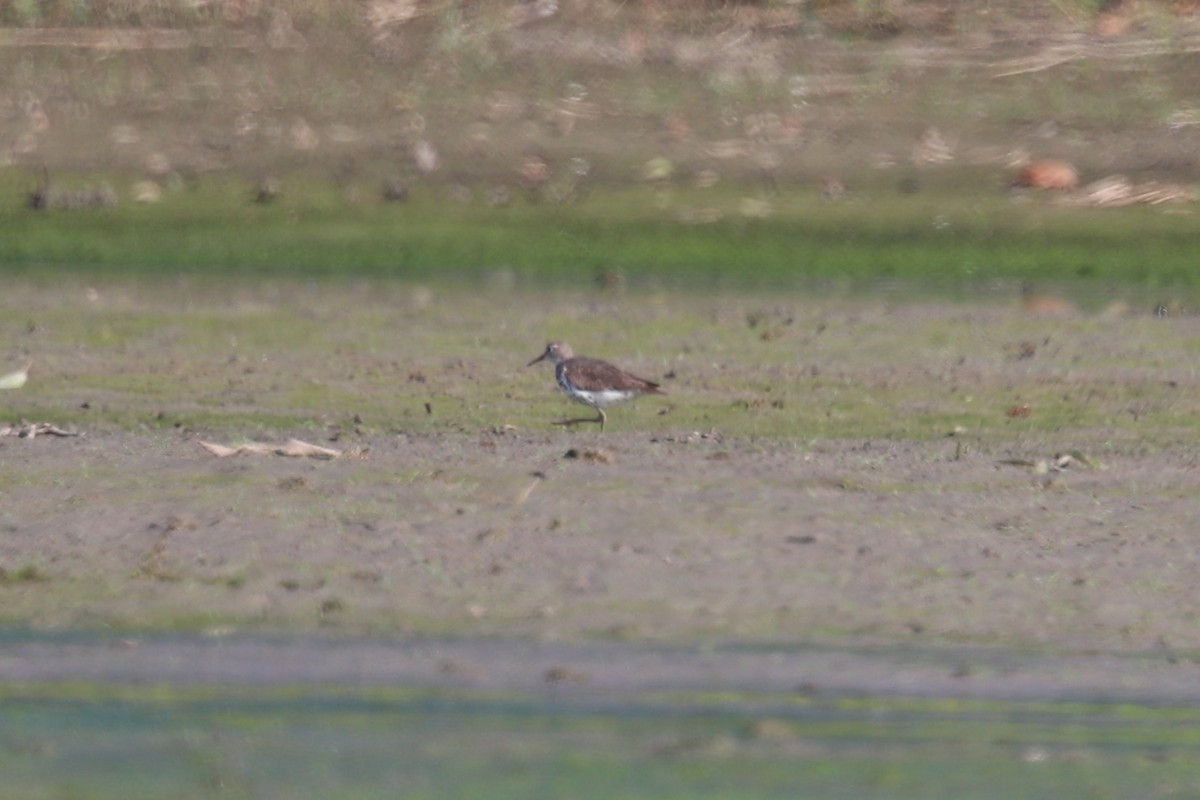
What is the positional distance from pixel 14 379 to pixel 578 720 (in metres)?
4.58

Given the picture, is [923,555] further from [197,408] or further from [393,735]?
[197,408]

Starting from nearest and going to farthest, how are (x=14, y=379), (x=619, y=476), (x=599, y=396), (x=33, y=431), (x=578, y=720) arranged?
(x=578, y=720)
(x=619, y=476)
(x=33, y=431)
(x=599, y=396)
(x=14, y=379)

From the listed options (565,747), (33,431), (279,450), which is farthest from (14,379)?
(565,747)

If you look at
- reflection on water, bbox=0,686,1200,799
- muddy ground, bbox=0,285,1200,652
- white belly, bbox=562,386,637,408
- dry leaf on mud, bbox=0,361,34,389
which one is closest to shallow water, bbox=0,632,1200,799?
reflection on water, bbox=0,686,1200,799

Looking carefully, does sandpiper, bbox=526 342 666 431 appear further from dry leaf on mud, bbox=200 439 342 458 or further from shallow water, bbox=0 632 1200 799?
shallow water, bbox=0 632 1200 799

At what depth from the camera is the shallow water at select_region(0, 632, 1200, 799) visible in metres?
5.40

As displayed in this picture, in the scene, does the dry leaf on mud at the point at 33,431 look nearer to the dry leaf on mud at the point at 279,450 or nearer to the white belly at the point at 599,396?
the dry leaf on mud at the point at 279,450

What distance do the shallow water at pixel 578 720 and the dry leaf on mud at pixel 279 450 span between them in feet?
6.37

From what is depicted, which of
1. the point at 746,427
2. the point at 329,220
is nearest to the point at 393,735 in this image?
the point at 746,427

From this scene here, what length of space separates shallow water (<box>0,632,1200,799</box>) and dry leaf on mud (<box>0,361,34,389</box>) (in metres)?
3.35

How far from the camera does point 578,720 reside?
19.0 feet

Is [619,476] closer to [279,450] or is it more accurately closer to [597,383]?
[597,383]

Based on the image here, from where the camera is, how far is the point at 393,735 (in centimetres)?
569

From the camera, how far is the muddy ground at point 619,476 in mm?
6789
